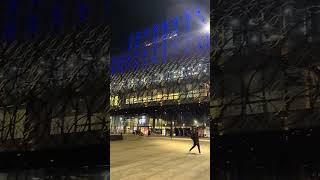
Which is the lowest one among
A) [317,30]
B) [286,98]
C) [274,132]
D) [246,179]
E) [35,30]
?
[246,179]

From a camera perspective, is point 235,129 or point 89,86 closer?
point 235,129

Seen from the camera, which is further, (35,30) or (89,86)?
(35,30)

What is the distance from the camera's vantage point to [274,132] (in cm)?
410

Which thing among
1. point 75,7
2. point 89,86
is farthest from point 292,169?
point 75,7

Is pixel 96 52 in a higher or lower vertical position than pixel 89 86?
higher

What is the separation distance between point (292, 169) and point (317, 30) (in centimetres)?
140

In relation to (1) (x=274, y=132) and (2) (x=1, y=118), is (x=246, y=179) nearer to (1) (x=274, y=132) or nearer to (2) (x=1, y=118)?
(1) (x=274, y=132)

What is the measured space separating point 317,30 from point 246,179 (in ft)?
5.46

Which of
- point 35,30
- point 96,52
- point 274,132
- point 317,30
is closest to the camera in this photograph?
point 317,30

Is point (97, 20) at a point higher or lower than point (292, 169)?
higher

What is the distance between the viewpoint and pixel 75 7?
6012 mm

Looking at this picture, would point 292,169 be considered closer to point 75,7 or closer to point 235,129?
point 235,129

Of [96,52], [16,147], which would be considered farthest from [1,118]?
[96,52]

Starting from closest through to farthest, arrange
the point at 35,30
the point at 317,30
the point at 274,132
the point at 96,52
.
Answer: the point at 317,30 < the point at 274,132 < the point at 96,52 < the point at 35,30
